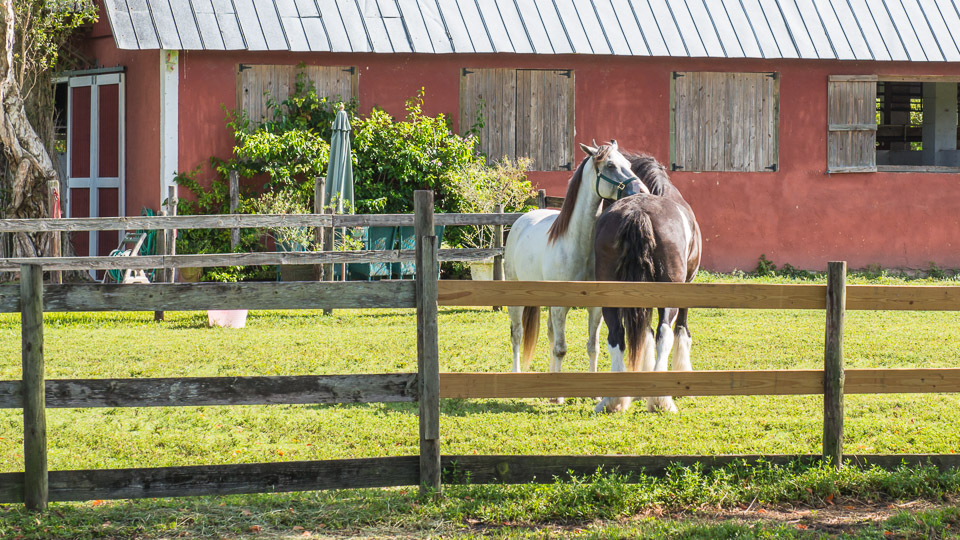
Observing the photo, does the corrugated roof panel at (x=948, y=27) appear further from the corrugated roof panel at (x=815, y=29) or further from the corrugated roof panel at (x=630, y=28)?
the corrugated roof panel at (x=630, y=28)

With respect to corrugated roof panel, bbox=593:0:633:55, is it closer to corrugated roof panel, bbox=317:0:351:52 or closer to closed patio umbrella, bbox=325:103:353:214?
corrugated roof panel, bbox=317:0:351:52

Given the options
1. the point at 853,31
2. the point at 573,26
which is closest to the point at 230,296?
the point at 573,26

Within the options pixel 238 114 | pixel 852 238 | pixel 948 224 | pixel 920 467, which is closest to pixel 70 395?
pixel 920 467

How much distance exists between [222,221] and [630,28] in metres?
7.64

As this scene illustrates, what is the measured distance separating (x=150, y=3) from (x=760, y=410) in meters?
10.9

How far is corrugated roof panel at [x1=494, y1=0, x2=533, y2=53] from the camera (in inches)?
615

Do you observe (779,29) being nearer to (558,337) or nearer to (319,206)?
(319,206)

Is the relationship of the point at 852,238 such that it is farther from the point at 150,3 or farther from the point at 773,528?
the point at 773,528

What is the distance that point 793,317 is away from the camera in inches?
482

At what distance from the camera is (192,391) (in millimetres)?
4859

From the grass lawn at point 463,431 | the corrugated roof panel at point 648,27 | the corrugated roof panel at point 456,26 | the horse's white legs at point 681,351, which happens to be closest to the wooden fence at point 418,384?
the grass lawn at point 463,431

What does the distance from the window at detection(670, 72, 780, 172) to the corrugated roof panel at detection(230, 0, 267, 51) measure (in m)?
6.25

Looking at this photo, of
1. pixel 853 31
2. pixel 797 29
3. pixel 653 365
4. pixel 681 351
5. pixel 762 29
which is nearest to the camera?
pixel 653 365

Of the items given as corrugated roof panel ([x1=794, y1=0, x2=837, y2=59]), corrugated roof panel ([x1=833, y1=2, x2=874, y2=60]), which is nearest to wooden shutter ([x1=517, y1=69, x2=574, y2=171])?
corrugated roof panel ([x1=794, y1=0, x2=837, y2=59])
